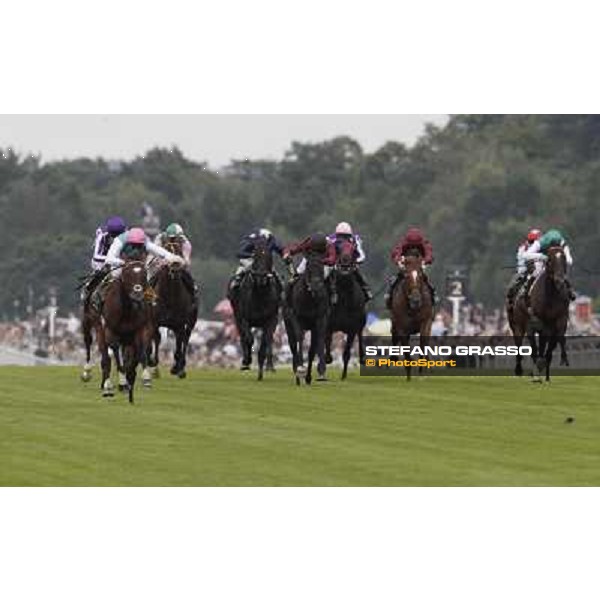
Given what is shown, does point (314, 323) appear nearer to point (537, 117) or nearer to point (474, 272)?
point (474, 272)

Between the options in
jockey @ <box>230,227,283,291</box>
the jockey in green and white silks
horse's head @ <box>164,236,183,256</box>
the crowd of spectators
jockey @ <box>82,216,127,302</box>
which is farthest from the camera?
the crowd of spectators

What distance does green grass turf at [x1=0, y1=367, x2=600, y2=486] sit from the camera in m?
26.9

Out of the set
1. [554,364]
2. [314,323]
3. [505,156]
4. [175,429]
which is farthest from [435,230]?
[175,429]

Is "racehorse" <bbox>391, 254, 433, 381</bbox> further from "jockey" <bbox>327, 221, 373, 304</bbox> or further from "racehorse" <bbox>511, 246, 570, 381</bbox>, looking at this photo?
"racehorse" <bbox>511, 246, 570, 381</bbox>

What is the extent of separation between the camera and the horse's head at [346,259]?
42.0 metres

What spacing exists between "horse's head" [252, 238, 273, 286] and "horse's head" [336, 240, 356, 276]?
1.11 m

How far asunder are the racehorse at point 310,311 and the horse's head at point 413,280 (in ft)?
4.41

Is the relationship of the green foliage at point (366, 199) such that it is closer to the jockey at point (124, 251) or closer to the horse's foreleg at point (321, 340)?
the horse's foreleg at point (321, 340)

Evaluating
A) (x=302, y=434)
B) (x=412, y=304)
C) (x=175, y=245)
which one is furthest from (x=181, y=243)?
(x=302, y=434)

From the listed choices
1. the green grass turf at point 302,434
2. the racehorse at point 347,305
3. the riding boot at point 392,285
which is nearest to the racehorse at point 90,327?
the green grass turf at point 302,434

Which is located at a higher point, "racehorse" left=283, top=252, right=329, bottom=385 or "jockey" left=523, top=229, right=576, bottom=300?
"jockey" left=523, top=229, right=576, bottom=300

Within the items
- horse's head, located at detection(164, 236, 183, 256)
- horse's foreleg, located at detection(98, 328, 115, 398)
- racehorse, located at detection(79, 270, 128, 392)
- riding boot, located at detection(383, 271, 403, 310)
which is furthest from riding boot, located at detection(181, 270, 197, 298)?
horse's foreleg, located at detection(98, 328, 115, 398)

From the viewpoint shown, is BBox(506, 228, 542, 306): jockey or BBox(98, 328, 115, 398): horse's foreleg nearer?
BBox(98, 328, 115, 398): horse's foreleg

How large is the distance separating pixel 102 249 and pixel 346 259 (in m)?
4.68
